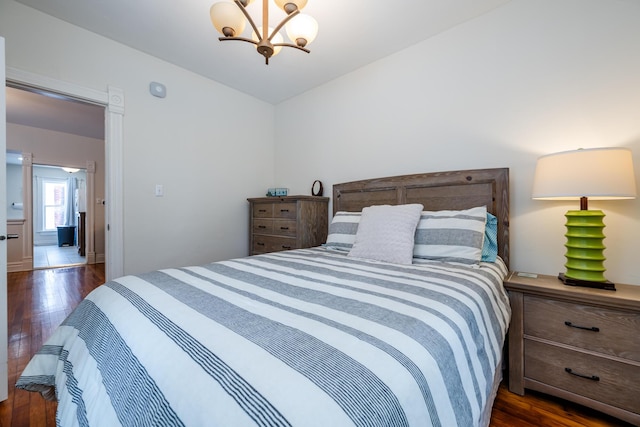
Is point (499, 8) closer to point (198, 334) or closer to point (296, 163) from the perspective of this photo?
point (296, 163)

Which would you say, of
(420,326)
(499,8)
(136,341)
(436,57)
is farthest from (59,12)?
(499,8)

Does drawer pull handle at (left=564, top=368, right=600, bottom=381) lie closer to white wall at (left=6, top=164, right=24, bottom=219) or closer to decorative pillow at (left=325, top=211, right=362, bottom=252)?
decorative pillow at (left=325, top=211, right=362, bottom=252)

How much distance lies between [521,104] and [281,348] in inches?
86.8

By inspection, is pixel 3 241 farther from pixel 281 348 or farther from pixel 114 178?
pixel 281 348

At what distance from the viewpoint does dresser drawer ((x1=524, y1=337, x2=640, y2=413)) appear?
1.25 metres

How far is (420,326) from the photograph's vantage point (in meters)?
0.75

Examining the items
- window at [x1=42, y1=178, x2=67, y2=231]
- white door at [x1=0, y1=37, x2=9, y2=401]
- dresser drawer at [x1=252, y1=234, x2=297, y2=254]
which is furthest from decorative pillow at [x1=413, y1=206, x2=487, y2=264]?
window at [x1=42, y1=178, x2=67, y2=231]

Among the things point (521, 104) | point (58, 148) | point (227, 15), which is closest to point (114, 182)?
point (227, 15)

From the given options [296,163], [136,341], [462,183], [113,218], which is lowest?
[136,341]

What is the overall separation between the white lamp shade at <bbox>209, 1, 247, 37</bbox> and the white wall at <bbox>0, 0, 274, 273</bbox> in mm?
1523

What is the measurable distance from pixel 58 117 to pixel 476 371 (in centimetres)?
603

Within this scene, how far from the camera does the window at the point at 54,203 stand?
8.28 metres

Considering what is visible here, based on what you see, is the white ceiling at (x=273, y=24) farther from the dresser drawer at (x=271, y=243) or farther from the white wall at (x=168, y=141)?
the dresser drawer at (x=271, y=243)

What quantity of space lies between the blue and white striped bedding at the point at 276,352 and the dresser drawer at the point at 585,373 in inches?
19.2
